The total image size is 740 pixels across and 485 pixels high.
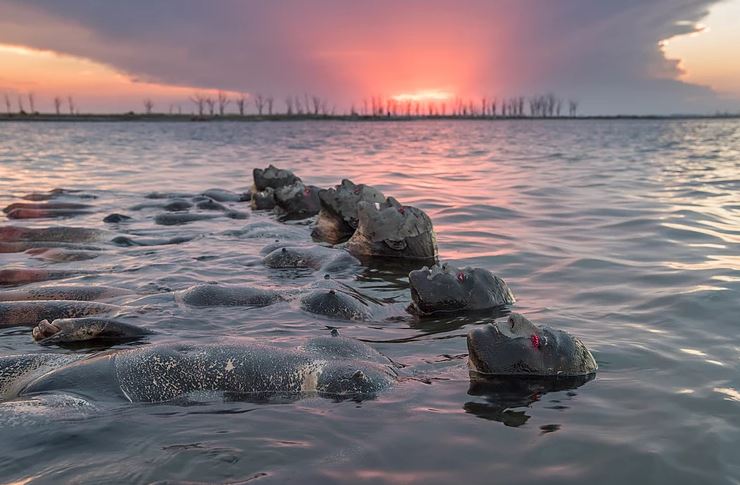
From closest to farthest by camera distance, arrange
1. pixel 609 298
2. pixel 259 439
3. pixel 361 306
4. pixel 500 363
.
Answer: pixel 259 439 < pixel 500 363 < pixel 361 306 < pixel 609 298

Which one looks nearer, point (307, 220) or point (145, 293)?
point (145, 293)

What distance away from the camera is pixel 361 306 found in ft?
28.1

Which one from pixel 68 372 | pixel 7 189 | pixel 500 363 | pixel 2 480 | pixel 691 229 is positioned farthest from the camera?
pixel 7 189

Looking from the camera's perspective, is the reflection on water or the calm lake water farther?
the reflection on water

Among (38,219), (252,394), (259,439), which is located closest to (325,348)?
(252,394)

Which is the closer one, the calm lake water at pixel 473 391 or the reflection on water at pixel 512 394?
the calm lake water at pixel 473 391

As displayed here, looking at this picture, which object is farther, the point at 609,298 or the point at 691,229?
the point at 691,229

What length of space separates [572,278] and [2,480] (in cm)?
830

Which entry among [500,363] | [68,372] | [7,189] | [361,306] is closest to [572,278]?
[361,306]

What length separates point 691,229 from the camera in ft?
46.2

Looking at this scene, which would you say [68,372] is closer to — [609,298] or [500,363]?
[500,363]

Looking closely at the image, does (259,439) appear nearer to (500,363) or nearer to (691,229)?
(500,363)

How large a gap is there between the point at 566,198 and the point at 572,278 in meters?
10.3

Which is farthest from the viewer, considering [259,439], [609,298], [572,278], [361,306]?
[572,278]
